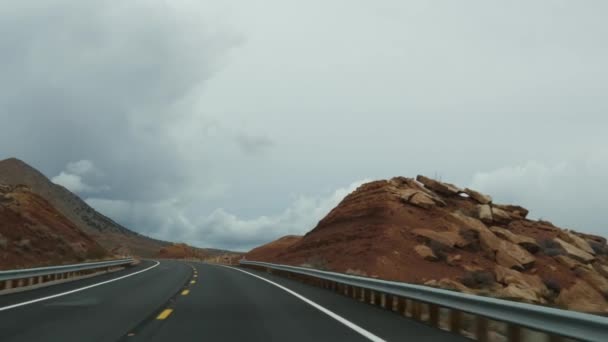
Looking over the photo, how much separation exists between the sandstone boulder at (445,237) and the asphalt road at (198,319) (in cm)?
3509

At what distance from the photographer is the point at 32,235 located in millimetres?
49938

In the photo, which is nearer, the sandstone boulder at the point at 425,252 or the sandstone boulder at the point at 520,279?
the sandstone boulder at the point at 520,279

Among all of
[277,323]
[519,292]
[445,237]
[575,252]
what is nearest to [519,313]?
[277,323]

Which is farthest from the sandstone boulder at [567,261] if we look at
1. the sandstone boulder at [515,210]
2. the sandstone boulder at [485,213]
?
the sandstone boulder at [515,210]

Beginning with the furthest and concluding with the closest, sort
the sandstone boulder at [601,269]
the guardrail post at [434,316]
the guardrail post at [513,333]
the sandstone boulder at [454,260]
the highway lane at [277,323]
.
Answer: the sandstone boulder at [601,269]
the sandstone boulder at [454,260]
the guardrail post at [434,316]
the highway lane at [277,323]
the guardrail post at [513,333]

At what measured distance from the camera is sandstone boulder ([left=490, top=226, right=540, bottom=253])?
5272cm

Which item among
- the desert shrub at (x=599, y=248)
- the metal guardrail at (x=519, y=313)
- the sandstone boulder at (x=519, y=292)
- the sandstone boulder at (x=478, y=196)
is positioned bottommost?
the metal guardrail at (x=519, y=313)

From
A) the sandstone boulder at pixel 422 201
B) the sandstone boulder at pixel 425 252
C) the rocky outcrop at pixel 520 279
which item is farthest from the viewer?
the sandstone boulder at pixel 422 201

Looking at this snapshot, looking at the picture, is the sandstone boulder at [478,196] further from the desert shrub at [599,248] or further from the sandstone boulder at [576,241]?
the desert shrub at [599,248]

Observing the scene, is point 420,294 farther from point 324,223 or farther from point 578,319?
point 324,223

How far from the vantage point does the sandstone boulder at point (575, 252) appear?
54.0 metres

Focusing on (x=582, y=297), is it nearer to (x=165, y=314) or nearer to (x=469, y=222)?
(x=469, y=222)

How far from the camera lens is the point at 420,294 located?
1170cm

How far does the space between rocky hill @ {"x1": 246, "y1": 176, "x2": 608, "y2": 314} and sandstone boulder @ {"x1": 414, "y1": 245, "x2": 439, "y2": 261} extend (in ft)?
0.26
